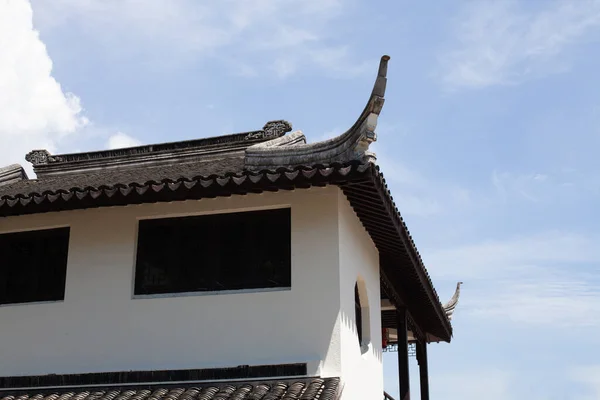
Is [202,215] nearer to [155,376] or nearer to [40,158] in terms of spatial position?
[155,376]

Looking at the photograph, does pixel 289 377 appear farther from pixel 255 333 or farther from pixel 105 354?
pixel 105 354

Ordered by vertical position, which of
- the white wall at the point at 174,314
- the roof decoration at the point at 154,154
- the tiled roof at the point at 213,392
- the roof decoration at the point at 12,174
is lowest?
the tiled roof at the point at 213,392

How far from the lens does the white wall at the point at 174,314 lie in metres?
8.66

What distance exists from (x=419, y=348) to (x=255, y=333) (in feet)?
30.1

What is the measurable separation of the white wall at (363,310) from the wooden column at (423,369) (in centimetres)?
485

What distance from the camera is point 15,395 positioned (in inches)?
349

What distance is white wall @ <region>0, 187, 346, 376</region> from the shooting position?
341 inches

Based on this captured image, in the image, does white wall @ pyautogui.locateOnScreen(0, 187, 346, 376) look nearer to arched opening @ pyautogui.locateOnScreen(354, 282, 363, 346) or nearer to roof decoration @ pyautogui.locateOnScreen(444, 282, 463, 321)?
arched opening @ pyautogui.locateOnScreen(354, 282, 363, 346)

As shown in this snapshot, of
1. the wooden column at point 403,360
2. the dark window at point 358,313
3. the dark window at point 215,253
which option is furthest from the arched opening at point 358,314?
the wooden column at point 403,360

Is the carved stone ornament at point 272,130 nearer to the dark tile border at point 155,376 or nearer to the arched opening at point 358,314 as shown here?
the arched opening at point 358,314

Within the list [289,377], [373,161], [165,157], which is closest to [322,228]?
[373,161]

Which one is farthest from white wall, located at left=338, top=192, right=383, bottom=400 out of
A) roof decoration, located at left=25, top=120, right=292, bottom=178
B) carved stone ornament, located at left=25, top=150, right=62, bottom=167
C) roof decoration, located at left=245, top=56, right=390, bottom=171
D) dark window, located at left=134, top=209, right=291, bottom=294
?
carved stone ornament, located at left=25, top=150, right=62, bottom=167

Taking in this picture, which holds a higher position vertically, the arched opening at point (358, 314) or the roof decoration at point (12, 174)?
the roof decoration at point (12, 174)

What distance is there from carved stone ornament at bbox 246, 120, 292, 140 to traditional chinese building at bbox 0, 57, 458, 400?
2.36 m
